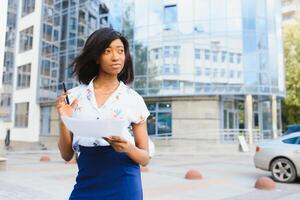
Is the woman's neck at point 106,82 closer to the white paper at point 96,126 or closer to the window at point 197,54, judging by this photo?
the white paper at point 96,126

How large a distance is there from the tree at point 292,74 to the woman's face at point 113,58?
33.0 metres

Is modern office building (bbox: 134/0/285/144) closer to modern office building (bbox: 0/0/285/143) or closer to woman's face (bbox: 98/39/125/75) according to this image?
modern office building (bbox: 0/0/285/143)

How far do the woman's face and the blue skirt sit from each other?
1.36 ft

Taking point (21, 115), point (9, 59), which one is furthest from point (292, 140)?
point (9, 59)

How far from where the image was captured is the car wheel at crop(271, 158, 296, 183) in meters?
9.24

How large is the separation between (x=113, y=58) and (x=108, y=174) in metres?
0.58

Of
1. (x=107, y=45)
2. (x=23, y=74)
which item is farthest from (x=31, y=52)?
(x=107, y=45)

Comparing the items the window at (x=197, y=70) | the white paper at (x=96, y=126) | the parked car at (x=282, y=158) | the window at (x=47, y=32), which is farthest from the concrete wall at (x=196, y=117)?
the white paper at (x=96, y=126)

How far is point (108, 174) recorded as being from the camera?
68.3 inches

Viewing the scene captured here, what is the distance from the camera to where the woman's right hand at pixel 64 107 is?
1.69 meters

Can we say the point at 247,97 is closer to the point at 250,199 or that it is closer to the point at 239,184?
the point at 239,184

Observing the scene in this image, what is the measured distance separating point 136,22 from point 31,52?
37.6ft

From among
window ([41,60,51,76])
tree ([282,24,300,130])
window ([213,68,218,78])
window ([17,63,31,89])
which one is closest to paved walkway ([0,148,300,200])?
window ([213,68,218,78])

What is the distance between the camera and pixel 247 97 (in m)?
23.6
